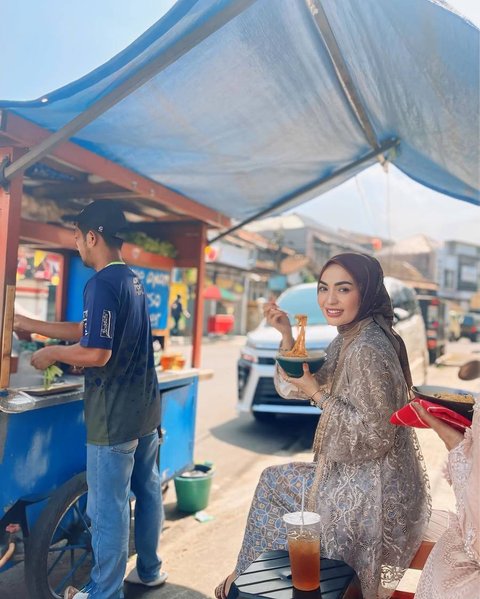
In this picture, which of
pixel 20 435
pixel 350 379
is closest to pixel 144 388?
pixel 20 435

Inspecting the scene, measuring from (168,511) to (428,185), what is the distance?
3278 millimetres

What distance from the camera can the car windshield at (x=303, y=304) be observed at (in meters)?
6.86

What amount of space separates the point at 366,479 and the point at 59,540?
1.79 metres

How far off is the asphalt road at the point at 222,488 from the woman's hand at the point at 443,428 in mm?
1972

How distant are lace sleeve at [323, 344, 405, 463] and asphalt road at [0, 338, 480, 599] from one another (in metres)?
1.55

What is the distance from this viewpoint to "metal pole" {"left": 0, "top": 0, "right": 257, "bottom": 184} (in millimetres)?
1944

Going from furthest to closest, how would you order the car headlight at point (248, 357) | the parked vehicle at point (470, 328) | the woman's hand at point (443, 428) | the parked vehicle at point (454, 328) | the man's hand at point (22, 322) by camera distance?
the parked vehicle at point (470, 328)
the parked vehicle at point (454, 328)
the car headlight at point (248, 357)
the man's hand at point (22, 322)
the woman's hand at point (443, 428)

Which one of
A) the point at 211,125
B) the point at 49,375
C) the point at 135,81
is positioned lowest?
the point at 49,375

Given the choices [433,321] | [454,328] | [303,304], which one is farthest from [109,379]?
[454,328]

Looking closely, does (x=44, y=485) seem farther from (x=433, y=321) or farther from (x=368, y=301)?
(x=433, y=321)

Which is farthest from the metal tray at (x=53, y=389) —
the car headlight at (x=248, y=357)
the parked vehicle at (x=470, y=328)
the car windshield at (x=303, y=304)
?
the parked vehicle at (x=470, y=328)

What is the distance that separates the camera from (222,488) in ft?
15.4

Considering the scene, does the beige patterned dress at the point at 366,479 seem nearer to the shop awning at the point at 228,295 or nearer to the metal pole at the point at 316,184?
the metal pole at the point at 316,184

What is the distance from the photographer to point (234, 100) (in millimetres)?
2748
